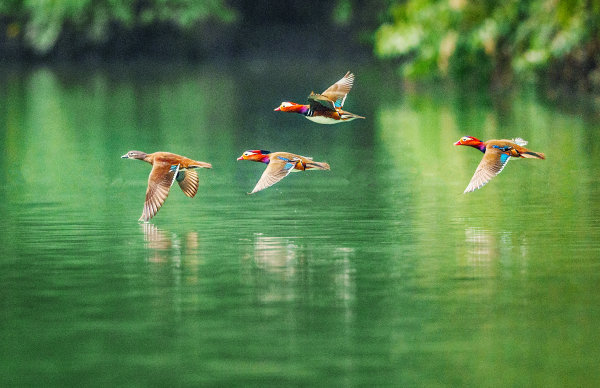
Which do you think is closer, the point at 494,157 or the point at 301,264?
the point at 301,264

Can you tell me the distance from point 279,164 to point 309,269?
854 mm

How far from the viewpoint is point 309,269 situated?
9023 mm

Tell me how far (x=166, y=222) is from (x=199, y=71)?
3355 cm

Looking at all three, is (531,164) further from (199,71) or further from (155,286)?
(199,71)

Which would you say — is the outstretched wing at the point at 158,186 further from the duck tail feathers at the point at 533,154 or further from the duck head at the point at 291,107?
the duck tail feathers at the point at 533,154

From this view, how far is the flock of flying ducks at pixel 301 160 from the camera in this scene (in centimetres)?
937

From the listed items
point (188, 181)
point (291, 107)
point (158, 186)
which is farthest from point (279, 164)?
point (188, 181)

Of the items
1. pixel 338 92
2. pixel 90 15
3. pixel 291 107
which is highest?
pixel 90 15

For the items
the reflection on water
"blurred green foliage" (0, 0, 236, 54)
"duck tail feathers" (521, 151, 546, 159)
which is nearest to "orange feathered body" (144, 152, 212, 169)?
the reflection on water

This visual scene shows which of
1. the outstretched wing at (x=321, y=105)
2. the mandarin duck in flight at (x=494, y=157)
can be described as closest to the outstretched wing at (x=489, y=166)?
the mandarin duck in flight at (x=494, y=157)

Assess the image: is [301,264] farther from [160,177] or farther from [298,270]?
[160,177]

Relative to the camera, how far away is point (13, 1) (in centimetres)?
4484

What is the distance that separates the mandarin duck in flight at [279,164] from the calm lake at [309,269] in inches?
21.8

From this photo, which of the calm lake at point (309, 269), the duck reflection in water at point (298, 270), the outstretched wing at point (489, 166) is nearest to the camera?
the calm lake at point (309, 269)
